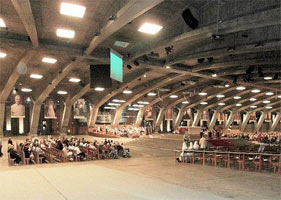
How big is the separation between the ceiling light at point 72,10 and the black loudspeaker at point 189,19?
4031mm

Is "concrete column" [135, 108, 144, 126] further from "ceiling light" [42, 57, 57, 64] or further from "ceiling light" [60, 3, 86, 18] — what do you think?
"ceiling light" [60, 3, 86, 18]

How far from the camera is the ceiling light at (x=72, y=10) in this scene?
990cm

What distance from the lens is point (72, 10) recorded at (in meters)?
10.2

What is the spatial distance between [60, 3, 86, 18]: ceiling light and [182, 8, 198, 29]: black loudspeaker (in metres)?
4.03

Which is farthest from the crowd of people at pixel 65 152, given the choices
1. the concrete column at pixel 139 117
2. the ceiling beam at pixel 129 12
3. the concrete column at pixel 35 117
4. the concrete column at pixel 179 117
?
the concrete column at pixel 179 117

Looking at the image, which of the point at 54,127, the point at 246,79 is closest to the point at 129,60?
the point at 246,79

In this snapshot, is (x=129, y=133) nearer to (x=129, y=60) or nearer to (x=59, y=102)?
(x=59, y=102)

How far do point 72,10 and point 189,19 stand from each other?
15.4 feet

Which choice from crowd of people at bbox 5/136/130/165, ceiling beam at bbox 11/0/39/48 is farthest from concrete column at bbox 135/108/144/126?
ceiling beam at bbox 11/0/39/48

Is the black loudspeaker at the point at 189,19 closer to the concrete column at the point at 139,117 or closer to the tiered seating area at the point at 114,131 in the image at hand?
the tiered seating area at the point at 114,131

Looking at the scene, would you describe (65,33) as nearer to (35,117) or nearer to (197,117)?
(35,117)

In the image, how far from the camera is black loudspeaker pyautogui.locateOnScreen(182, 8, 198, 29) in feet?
33.8

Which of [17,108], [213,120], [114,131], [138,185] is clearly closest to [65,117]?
[114,131]

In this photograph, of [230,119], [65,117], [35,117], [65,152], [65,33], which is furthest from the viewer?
[230,119]
